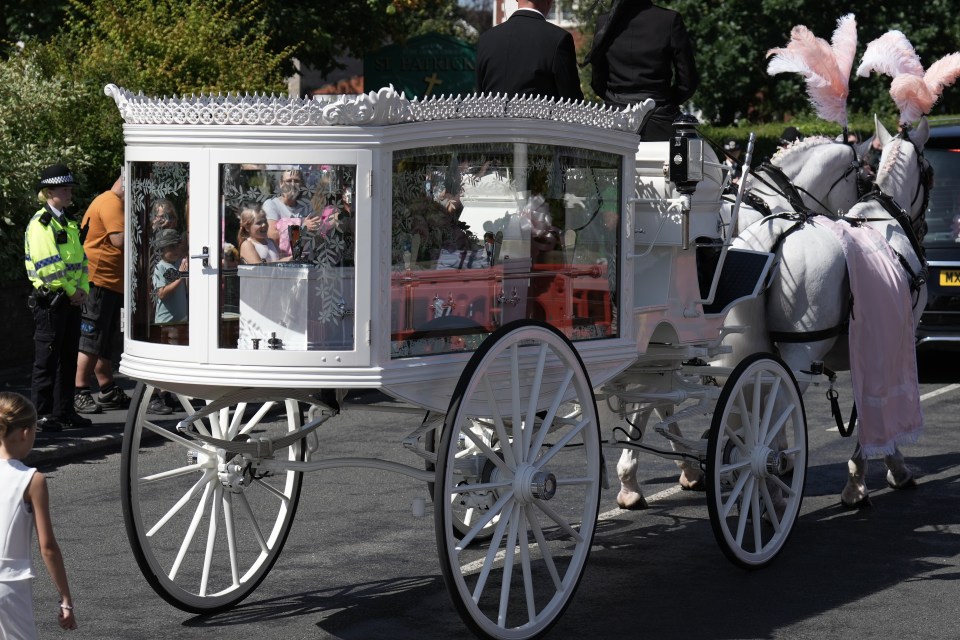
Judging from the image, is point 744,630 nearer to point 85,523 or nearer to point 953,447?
point 85,523

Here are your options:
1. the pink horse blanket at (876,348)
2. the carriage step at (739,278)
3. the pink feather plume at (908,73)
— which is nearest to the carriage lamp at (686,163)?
the carriage step at (739,278)

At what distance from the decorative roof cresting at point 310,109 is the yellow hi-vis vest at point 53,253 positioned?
4.99 meters

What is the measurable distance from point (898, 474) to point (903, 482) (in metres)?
0.06

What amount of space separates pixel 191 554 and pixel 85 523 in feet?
3.36

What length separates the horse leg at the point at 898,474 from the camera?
29.4 ft

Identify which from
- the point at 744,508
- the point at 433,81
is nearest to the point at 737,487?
the point at 744,508

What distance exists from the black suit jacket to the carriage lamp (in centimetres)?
61

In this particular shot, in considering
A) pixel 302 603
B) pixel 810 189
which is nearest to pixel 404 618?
pixel 302 603

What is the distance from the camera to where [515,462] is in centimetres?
586

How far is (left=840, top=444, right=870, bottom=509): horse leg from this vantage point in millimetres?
8438

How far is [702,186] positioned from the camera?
7402 millimetres

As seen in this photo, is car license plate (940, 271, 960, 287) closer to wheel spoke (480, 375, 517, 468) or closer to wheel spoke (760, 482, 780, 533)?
wheel spoke (760, 482, 780, 533)

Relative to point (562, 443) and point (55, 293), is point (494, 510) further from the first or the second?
point (55, 293)

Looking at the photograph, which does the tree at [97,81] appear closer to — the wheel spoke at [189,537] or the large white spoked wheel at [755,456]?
the wheel spoke at [189,537]
